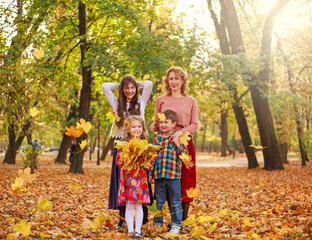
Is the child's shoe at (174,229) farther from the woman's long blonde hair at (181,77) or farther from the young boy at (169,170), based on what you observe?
the woman's long blonde hair at (181,77)

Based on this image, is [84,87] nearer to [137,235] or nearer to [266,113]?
[266,113]

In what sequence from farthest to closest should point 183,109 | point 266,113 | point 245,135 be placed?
point 245,135, point 266,113, point 183,109

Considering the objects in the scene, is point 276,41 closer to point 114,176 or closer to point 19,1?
point 19,1

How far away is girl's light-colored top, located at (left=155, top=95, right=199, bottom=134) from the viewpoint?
4699 millimetres

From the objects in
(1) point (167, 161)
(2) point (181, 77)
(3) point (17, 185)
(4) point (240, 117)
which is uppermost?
(4) point (240, 117)

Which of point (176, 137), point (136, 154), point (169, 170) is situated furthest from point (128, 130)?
point (169, 170)

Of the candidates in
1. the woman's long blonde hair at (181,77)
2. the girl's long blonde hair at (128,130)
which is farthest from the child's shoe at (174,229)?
the woman's long blonde hair at (181,77)

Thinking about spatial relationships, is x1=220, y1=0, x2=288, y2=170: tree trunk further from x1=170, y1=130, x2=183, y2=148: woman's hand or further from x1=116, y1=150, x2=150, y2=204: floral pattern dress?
x1=116, y1=150, x2=150, y2=204: floral pattern dress

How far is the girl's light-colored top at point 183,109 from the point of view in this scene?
4699 mm

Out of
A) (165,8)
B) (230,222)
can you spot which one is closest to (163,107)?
(230,222)

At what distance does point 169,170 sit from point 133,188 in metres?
0.51

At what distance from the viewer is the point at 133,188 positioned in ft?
13.9

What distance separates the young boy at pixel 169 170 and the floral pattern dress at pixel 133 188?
0.21m

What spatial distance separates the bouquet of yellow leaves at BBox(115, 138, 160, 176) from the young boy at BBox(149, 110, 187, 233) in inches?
11.3
